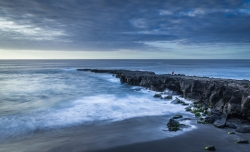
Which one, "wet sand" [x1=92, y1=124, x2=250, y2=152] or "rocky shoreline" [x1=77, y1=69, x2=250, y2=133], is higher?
"rocky shoreline" [x1=77, y1=69, x2=250, y2=133]

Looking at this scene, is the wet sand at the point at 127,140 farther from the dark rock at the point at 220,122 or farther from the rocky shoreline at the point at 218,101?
the rocky shoreline at the point at 218,101

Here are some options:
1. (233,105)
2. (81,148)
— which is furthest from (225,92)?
(81,148)

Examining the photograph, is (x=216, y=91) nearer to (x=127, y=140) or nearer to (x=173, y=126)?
(x=173, y=126)

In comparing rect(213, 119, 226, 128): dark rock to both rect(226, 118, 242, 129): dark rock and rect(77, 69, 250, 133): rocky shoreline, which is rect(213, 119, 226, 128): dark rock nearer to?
rect(77, 69, 250, 133): rocky shoreline

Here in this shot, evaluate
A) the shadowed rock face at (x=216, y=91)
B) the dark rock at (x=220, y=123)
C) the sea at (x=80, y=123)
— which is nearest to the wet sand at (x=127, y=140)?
the sea at (x=80, y=123)

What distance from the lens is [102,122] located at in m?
19.2

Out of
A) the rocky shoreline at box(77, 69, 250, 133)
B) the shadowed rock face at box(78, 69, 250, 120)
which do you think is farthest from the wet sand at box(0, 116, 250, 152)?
the shadowed rock face at box(78, 69, 250, 120)

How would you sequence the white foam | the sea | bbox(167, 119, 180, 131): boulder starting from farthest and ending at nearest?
the white foam → bbox(167, 119, 180, 131): boulder → the sea

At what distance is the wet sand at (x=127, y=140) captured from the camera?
1281 centimetres

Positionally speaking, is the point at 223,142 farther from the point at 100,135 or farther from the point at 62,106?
the point at 62,106

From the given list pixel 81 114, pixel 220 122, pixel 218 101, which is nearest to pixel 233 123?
pixel 220 122

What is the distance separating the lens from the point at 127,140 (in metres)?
14.3

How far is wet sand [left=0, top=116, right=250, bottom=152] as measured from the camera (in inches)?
504

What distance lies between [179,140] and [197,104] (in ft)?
40.2
